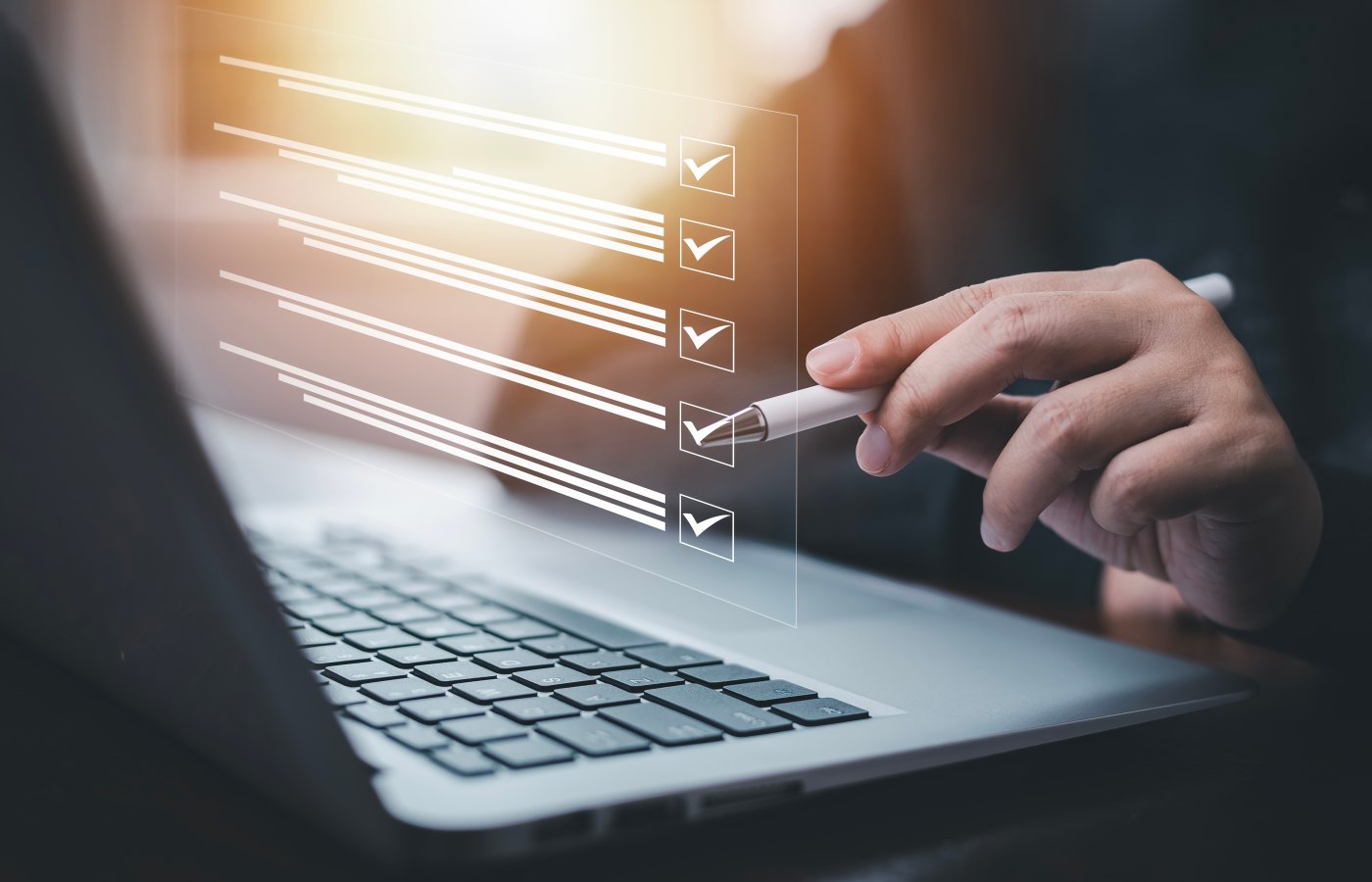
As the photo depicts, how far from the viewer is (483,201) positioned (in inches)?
15.9

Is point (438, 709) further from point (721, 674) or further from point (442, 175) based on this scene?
point (442, 175)

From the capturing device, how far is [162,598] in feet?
0.73

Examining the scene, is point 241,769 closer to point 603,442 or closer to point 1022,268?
point 603,442

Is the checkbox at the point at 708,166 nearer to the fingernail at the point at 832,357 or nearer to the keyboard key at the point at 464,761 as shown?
the fingernail at the point at 832,357

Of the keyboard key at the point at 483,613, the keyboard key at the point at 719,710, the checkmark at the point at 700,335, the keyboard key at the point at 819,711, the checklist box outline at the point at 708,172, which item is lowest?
the keyboard key at the point at 819,711

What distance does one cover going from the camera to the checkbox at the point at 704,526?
344 mm

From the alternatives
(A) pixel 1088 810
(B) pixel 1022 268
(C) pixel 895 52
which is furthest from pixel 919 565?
(A) pixel 1088 810

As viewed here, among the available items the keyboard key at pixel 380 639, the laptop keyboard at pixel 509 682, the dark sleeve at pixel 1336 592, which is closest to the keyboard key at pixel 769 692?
the laptop keyboard at pixel 509 682

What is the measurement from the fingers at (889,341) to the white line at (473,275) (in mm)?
58

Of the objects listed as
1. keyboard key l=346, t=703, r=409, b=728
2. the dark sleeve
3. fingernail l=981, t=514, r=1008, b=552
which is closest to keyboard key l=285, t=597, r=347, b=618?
keyboard key l=346, t=703, r=409, b=728

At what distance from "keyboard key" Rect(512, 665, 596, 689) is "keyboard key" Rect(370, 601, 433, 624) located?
0.07m

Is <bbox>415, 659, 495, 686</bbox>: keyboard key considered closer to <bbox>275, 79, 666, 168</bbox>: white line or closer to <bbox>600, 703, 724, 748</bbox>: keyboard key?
<bbox>600, 703, 724, 748</bbox>: keyboard key

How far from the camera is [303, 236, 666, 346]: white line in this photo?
14.2 inches

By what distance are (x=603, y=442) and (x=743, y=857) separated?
0.59 feet
